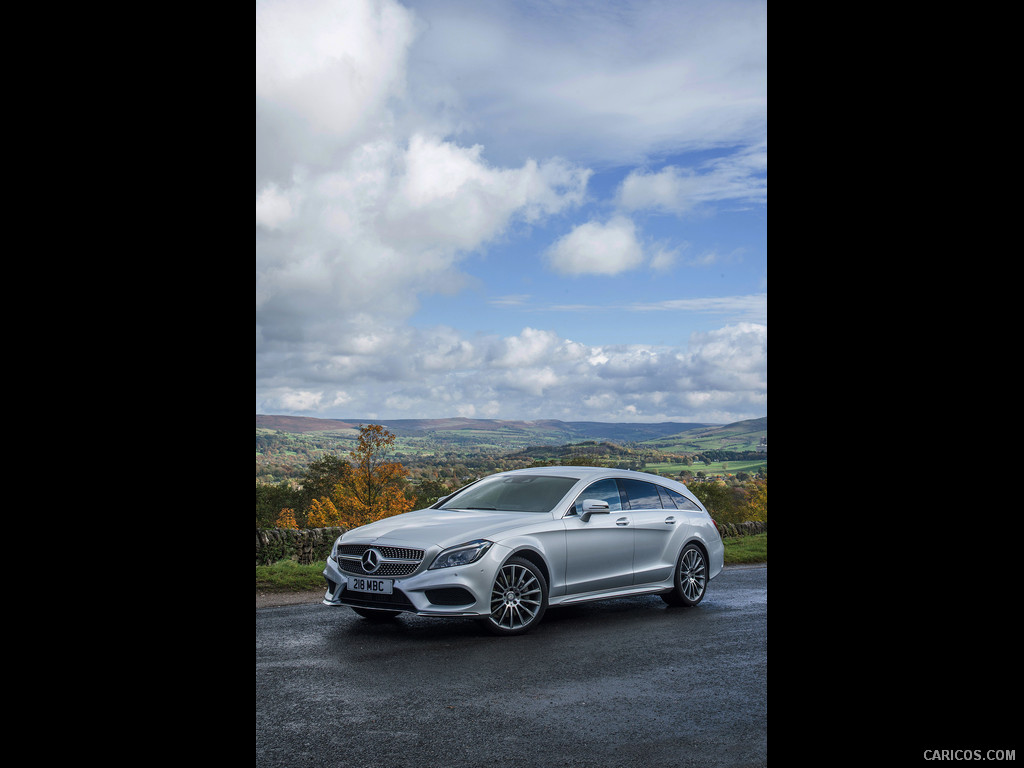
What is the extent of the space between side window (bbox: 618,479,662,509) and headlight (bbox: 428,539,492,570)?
89.6 inches

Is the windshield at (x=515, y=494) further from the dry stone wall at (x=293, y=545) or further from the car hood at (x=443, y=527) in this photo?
the dry stone wall at (x=293, y=545)

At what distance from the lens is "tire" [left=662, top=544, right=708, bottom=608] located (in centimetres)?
936

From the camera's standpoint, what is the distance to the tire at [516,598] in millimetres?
7617

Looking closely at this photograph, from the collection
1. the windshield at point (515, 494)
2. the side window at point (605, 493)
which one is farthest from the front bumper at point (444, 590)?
the side window at point (605, 493)

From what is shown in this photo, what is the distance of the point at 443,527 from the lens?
8023 mm

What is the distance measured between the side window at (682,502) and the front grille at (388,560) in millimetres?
3567

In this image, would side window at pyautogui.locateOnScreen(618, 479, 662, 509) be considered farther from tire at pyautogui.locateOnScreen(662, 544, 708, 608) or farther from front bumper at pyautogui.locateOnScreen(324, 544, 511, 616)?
front bumper at pyautogui.locateOnScreen(324, 544, 511, 616)
